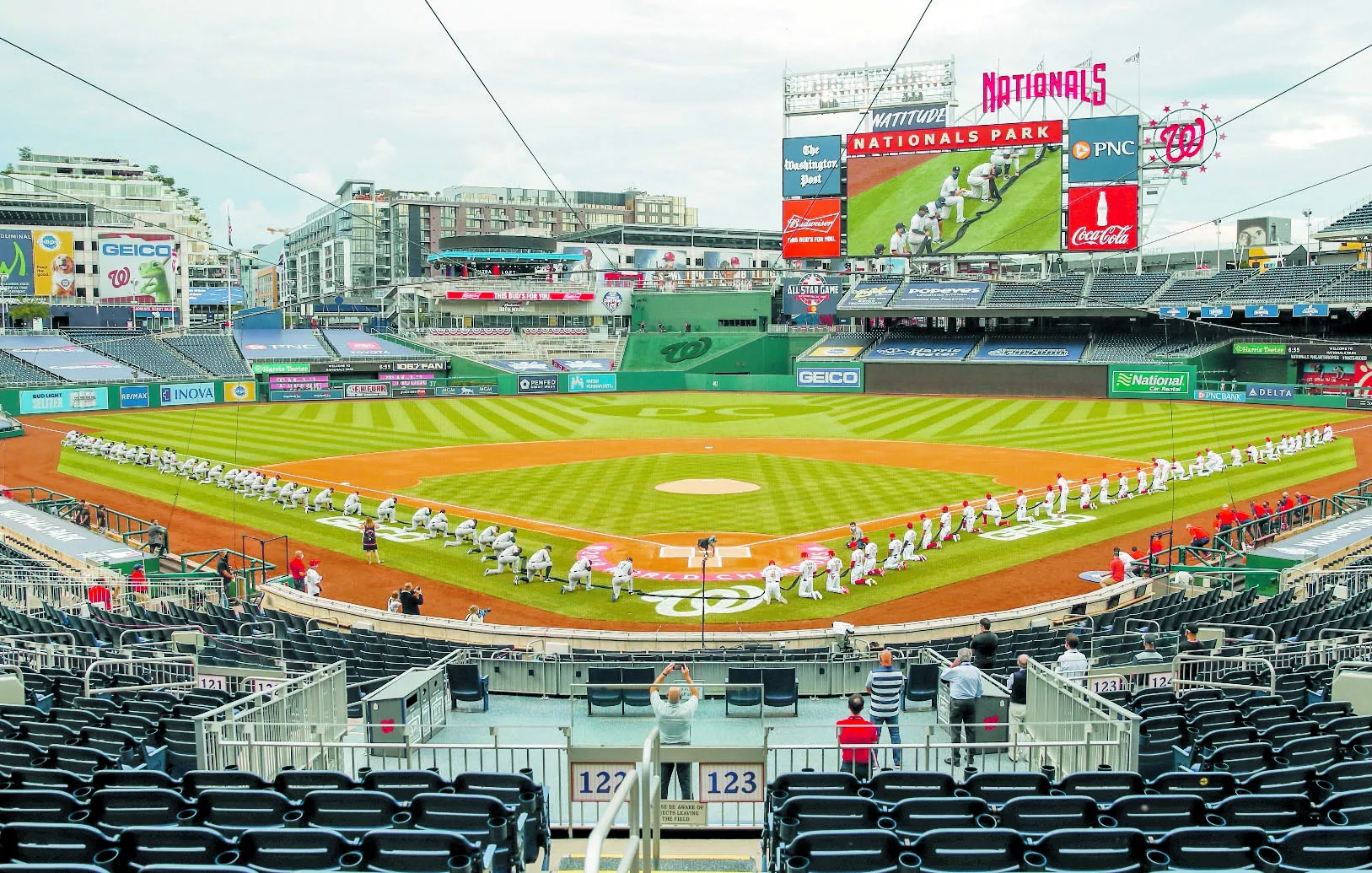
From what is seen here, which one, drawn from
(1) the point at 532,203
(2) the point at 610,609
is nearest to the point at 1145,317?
(2) the point at 610,609

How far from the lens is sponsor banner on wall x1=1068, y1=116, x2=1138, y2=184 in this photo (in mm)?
67750

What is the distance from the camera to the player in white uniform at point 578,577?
930 inches

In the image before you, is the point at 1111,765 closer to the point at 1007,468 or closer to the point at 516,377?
the point at 1007,468

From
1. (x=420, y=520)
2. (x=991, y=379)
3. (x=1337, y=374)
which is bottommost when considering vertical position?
(x=420, y=520)

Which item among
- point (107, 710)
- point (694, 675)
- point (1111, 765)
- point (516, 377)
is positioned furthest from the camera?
point (516, 377)

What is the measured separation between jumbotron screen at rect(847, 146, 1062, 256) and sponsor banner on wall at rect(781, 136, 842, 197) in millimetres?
1366

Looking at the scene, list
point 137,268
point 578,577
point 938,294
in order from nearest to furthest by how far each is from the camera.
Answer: point 578,577 → point 938,294 → point 137,268

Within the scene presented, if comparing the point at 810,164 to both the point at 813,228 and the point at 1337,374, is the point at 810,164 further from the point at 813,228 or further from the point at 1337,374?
the point at 1337,374

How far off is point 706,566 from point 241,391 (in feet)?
179

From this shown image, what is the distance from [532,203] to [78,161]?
59.0 meters

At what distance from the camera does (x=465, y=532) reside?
28.1m

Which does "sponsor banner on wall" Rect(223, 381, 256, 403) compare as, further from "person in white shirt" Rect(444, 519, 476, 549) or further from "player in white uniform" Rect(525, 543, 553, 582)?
"player in white uniform" Rect(525, 543, 553, 582)

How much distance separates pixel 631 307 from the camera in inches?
3804

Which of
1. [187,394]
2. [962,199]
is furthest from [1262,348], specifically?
[187,394]
